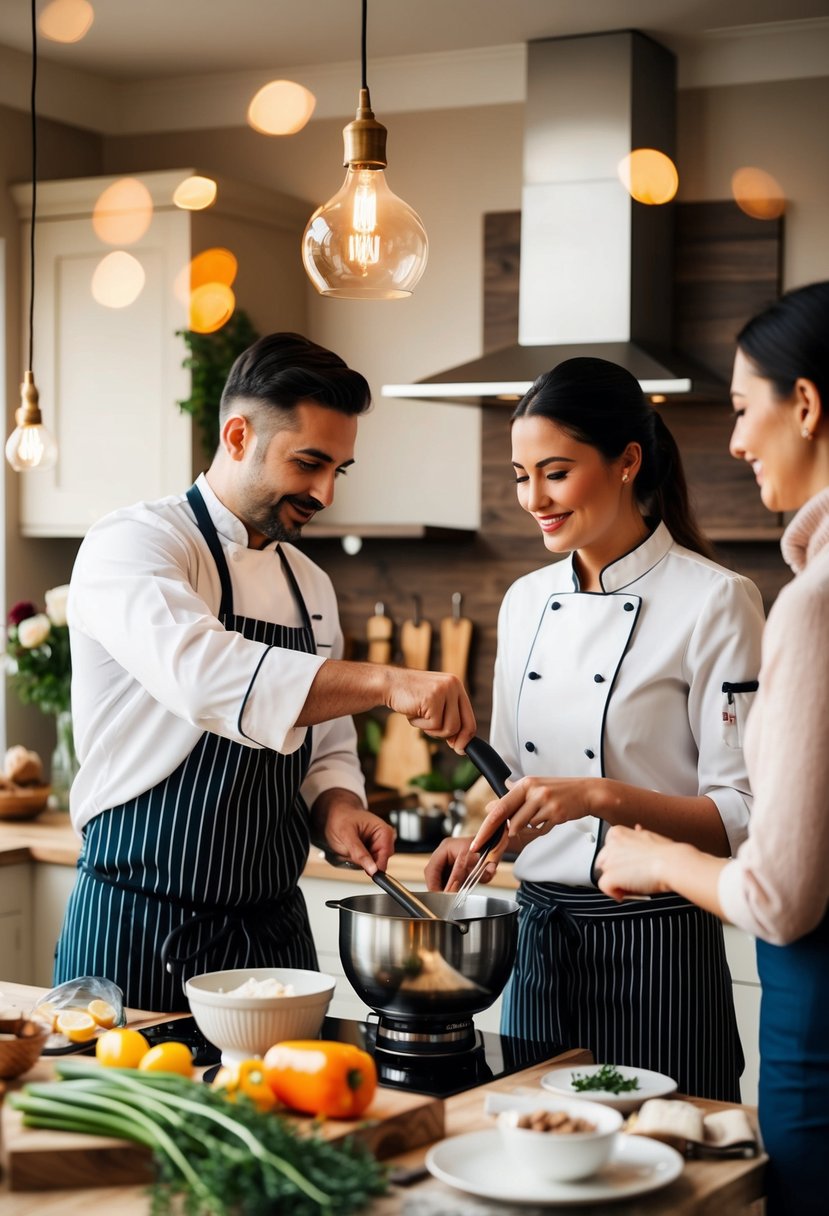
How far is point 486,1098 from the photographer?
159 cm

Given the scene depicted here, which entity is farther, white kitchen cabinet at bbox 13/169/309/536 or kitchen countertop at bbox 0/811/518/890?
white kitchen cabinet at bbox 13/169/309/536

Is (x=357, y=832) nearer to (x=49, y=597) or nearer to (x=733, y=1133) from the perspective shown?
(x=733, y=1133)

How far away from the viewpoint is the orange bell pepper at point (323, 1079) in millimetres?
1428

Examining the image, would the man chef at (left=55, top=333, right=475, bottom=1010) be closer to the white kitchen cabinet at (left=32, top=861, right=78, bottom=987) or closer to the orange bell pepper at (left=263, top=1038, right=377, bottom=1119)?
the orange bell pepper at (left=263, top=1038, right=377, bottom=1119)

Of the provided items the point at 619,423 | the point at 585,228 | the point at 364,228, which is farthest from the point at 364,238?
the point at 585,228

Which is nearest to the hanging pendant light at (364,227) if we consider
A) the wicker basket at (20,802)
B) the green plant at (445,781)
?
the green plant at (445,781)

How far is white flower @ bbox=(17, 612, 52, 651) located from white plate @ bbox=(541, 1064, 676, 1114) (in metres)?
2.30

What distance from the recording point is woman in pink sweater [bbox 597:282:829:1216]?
132 centimetres

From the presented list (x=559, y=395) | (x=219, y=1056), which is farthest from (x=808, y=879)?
(x=559, y=395)

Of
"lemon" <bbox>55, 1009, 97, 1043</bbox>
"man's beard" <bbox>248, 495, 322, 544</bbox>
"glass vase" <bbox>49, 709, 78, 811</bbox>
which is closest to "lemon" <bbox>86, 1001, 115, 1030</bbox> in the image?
"lemon" <bbox>55, 1009, 97, 1043</bbox>

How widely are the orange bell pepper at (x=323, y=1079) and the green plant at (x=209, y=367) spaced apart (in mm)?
2422

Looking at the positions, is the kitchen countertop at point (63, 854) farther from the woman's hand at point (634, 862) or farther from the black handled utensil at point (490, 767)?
the woman's hand at point (634, 862)

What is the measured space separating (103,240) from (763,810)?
2920 millimetres

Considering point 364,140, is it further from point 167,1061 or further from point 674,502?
point 167,1061
